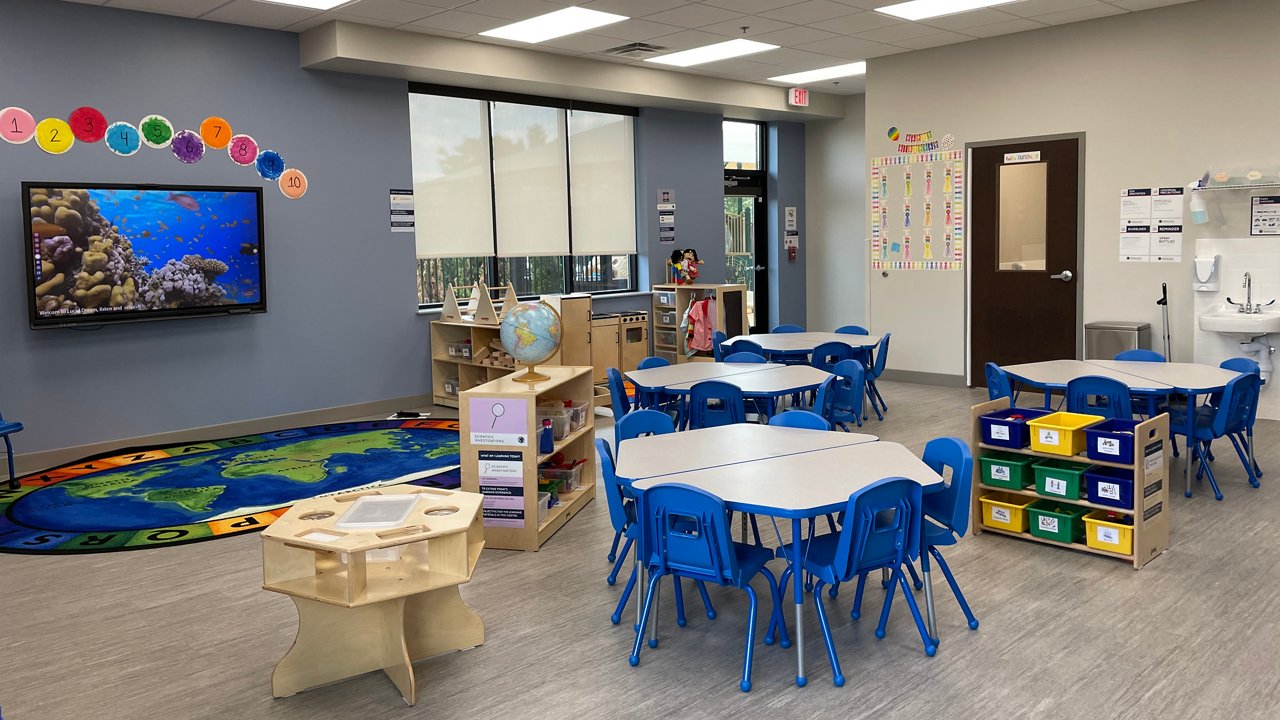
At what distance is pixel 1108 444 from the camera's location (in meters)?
4.65

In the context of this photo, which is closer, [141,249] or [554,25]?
[141,249]

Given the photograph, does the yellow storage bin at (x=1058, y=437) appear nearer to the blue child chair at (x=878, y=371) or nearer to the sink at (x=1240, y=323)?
the blue child chair at (x=878, y=371)

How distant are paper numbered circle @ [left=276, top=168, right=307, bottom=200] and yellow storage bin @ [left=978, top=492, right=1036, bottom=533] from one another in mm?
6027

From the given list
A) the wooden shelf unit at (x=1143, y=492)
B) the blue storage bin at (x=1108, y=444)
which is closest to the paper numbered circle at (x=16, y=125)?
the wooden shelf unit at (x=1143, y=492)

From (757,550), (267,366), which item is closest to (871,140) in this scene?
(267,366)

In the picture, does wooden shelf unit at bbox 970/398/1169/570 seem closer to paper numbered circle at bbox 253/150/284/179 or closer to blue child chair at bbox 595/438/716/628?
blue child chair at bbox 595/438/716/628

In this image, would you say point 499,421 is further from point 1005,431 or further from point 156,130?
point 156,130

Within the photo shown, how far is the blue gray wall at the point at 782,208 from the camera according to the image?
1265 cm

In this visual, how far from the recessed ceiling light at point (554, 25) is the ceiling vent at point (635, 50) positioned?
31.7 inches

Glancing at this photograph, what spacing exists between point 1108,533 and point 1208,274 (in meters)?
4.19

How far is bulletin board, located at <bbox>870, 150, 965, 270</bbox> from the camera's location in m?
9.58

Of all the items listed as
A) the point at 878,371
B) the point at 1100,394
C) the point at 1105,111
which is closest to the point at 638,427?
the point at 1100,394

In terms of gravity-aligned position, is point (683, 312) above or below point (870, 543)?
above

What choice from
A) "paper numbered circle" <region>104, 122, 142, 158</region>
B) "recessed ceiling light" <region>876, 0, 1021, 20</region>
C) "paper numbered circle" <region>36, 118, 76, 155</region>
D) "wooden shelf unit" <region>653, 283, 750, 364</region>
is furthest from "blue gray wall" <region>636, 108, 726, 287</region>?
"paper numbered circle" <region>36, 118, 76, 155</region>
